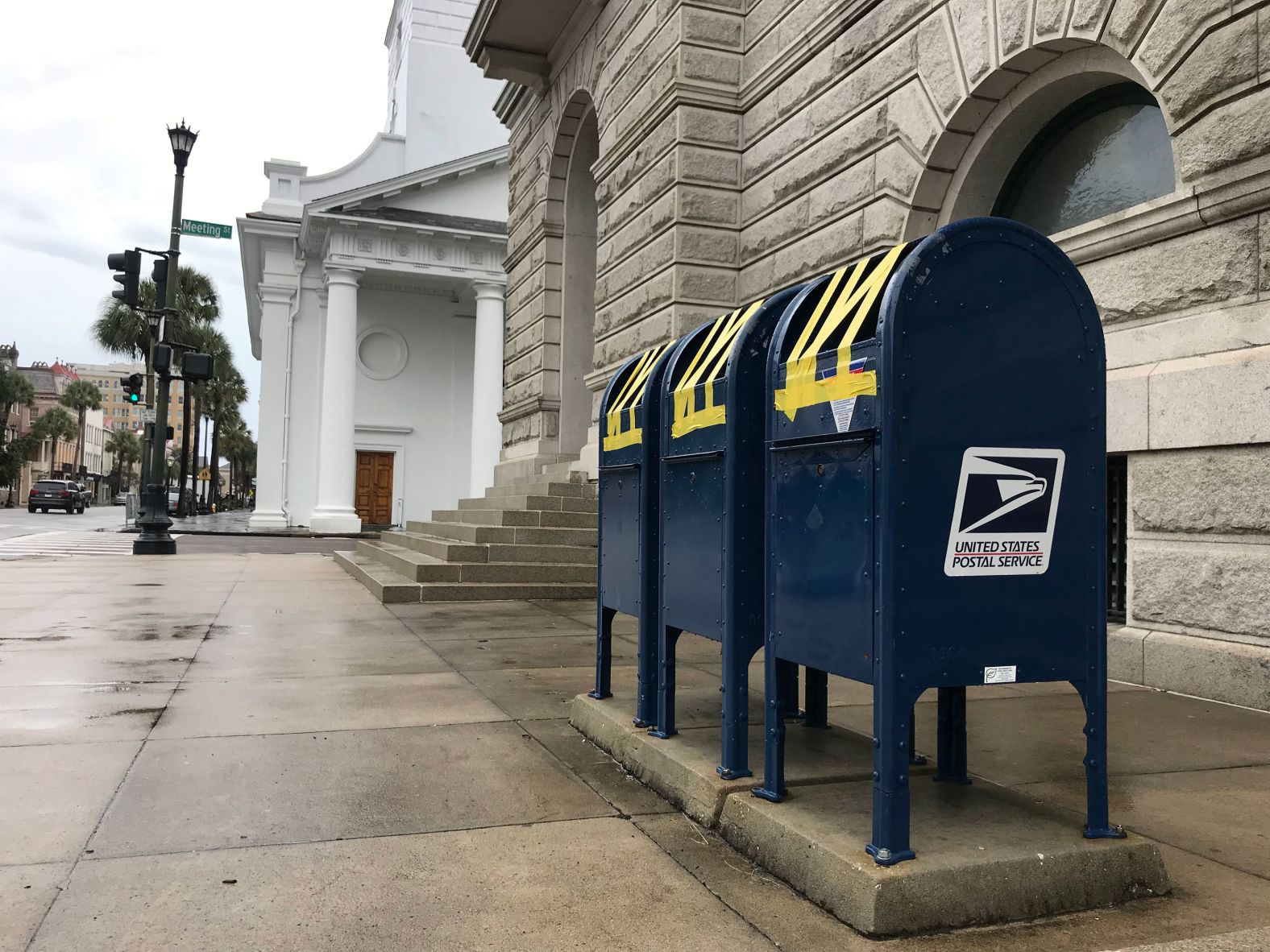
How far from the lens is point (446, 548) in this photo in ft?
41.5

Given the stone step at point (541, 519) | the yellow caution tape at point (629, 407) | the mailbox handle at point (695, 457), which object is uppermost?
the yellow caution tape at point (629, 407)

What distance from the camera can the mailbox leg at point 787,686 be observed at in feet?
11.7

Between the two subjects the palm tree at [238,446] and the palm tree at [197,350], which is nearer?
the palm tree at [197,350]

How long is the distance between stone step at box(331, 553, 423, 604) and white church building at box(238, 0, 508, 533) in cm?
1898

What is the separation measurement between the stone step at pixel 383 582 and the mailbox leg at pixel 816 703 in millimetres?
7345

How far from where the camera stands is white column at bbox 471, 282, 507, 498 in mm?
34188

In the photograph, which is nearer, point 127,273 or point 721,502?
point 721,502

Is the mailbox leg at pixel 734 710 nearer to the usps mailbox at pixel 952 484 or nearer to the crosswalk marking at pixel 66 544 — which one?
the usps mailbox at pixel 952 484

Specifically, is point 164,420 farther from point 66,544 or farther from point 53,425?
point 53,425

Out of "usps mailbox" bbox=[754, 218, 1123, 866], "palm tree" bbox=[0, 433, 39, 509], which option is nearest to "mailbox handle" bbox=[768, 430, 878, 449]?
"usps mailbox" bbox=[754, 218, 1123, 866]

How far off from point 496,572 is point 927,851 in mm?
9278

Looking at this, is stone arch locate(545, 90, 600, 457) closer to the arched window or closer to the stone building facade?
the stone building facade

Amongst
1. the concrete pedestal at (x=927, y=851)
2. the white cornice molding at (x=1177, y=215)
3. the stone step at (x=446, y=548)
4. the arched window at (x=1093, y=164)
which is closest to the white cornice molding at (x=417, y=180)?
the stone step at (x=446, y=548)

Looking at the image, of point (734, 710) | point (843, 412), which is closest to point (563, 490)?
point (734, 710)
